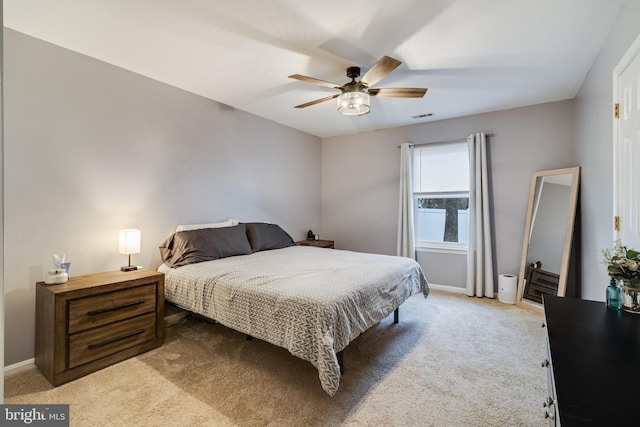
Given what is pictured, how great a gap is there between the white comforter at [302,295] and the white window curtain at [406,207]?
1333 mm

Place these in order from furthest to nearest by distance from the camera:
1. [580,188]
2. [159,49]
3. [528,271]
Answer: [528,271]
[580,188]
[159,49]

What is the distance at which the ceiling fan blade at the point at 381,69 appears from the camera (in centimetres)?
211

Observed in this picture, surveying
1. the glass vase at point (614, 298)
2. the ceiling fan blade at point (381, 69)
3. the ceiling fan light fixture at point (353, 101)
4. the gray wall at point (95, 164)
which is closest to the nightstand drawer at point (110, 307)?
the gray wall at point (95, 164)

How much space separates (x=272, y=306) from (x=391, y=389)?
1010mm

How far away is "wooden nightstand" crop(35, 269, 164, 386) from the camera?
6.75 ft

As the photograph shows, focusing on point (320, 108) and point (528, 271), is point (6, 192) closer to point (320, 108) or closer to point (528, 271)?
point (320, 108)

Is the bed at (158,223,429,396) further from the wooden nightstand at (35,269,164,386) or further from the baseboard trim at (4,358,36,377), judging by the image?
the baseboard trim at (4,358,36,377)

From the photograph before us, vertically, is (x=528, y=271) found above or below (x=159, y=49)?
below

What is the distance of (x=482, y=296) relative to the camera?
13.2ft

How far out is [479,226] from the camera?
402 centimetres

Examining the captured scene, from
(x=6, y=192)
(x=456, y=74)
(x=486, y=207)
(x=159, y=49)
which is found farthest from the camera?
(x=486, y=207)

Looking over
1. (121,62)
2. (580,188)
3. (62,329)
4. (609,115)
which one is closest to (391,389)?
(62,329)

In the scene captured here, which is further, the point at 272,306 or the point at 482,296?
the point at 482,296

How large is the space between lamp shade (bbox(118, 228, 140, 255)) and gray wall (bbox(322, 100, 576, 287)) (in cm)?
342
